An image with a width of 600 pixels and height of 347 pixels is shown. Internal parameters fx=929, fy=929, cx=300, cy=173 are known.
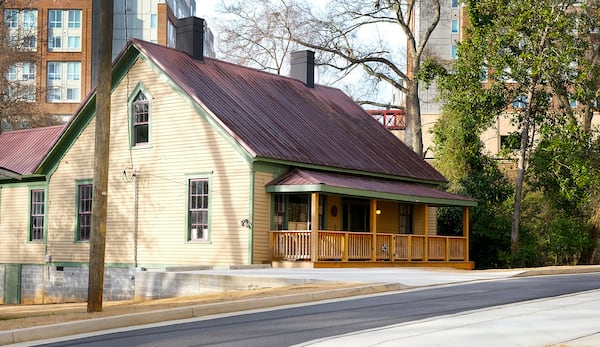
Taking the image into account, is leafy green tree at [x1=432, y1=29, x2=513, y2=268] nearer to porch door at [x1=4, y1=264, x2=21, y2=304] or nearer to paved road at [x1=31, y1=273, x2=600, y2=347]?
porch door at [x1=4, y1=264, x2=21, y2=304]

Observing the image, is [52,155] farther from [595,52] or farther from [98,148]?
[595,52]

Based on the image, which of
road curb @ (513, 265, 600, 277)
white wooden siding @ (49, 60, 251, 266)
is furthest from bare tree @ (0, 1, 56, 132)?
road curb @ (513, 265, 600, 277)

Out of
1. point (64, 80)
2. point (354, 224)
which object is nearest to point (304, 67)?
point (354, 224)

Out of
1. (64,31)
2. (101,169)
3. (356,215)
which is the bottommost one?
(356,215)

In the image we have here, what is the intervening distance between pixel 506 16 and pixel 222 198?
52.2 feet

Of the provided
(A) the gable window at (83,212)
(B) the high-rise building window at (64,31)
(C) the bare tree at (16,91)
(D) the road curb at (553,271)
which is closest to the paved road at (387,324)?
(D) the road curb at (553,271)

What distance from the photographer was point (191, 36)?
111ft

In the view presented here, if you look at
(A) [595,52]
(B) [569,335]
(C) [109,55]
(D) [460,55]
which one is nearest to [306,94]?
(D) [460,55]

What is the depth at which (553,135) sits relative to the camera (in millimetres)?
38688

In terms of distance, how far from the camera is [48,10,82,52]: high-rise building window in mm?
94562

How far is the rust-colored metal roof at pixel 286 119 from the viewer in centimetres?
3008

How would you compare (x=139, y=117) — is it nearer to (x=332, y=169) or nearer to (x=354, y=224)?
(x=332, y=169)

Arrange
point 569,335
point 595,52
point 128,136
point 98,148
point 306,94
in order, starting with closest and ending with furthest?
point 569,335 < point 98,148 < point 128,136 < point 306,94 < point 595,52

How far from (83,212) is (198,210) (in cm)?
579
